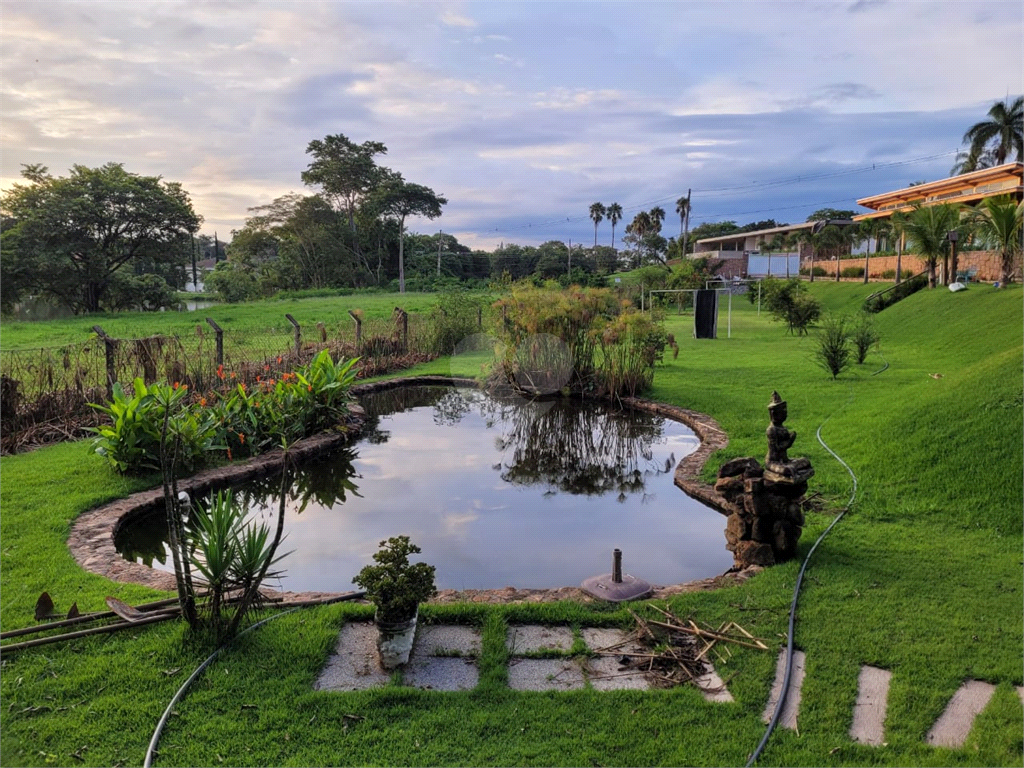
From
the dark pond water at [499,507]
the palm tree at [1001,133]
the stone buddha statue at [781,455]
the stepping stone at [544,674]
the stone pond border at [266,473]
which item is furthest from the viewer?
the palm tree at [1001,133]

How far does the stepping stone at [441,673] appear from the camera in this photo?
2793 mm

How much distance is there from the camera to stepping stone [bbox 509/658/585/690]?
280 centimetres

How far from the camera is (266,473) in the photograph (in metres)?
6.28

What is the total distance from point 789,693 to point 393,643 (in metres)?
1.68

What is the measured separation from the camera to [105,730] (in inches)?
95.3

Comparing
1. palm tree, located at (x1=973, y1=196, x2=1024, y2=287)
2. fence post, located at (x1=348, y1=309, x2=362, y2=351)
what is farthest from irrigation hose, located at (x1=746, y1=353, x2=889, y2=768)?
palm tree, located at (x1=973, y1=196, x2=1024, y2=287)

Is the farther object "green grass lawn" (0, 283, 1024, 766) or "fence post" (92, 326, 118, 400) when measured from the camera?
"fence post" (92, 326, 118, 400)

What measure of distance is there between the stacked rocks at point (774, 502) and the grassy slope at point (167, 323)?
9729mm

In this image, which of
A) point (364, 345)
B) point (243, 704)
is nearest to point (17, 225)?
point (364, 345)

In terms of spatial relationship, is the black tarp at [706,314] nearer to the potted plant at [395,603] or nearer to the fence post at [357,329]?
the fence post at [357,329]

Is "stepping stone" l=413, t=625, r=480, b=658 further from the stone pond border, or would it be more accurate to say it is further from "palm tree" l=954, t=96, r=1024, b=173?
"palm tree" l=954, t=96, r=1024, b=173

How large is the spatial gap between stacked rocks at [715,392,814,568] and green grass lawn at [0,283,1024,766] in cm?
21

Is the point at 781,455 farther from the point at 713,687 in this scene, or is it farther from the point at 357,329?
the point at 357,329

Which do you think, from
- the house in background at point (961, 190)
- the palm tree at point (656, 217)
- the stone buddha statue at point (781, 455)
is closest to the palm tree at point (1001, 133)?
the house in background at point (961, 190)
